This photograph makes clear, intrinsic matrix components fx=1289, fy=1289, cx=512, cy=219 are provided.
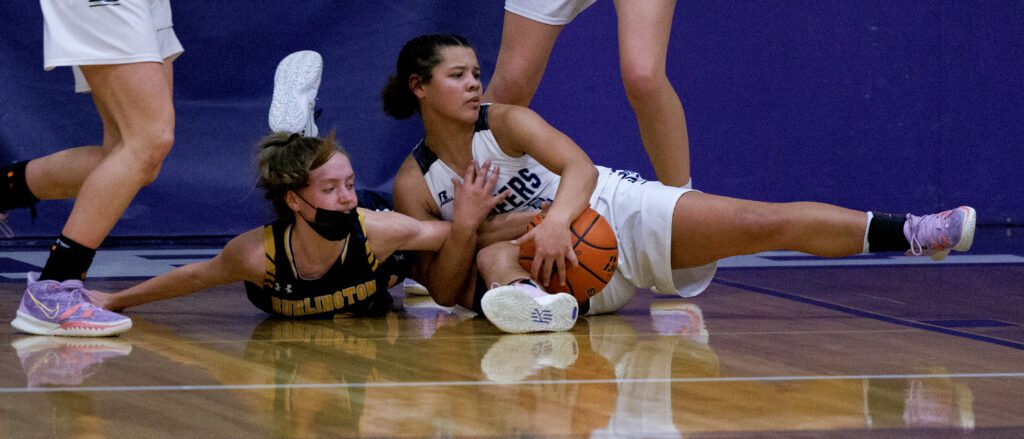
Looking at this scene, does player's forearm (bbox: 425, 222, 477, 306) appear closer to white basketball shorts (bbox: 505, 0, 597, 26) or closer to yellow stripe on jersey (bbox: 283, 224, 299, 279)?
yellow stripe on jersey (bbox: 283, 224, 299, 279)

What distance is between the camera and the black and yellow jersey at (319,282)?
135 inches

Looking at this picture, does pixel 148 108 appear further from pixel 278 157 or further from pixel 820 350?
pixel 820 350

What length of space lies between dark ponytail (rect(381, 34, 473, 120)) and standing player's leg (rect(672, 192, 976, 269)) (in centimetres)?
85

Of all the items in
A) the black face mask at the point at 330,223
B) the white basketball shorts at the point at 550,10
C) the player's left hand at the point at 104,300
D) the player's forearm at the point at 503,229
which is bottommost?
the player's left hand at the point at 104,300

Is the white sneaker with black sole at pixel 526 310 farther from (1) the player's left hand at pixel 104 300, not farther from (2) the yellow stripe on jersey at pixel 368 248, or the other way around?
(1) the player's left hand at pixel 104 300

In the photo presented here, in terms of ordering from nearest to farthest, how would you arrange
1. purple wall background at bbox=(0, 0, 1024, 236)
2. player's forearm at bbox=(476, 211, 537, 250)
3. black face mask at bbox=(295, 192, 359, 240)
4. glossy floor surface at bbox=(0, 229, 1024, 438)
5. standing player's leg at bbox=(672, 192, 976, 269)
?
1. glossy floor surface at bbox=(0, 229, 1024, 438)
2. standing player's leg at bbox=(672, 192, 976, 269)
3. black face mask at bbox=(295, 192, 359, 240)
4. player's forearm at bbox=(476, 211, 537, 250)
5. purple wall background at bbox=(0, 0, 1024, 236)

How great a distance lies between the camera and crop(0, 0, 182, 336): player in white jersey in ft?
10.4

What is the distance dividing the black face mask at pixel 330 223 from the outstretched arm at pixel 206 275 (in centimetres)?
17

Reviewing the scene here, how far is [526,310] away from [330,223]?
57cm

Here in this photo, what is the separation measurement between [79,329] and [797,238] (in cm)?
185

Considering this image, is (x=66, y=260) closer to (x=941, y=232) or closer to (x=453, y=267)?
(x=453, y=267)

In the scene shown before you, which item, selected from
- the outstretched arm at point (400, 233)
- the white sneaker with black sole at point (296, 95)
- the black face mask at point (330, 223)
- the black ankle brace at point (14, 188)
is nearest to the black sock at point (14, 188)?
the black ankle brace at point (14, 188)


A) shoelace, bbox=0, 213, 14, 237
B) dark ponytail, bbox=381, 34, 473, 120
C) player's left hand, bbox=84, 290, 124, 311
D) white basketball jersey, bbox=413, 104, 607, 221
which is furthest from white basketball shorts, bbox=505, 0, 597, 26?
shoelace, bbox=0, 213, 14, 237

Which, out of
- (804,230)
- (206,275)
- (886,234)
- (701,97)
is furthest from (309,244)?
(701,97)
